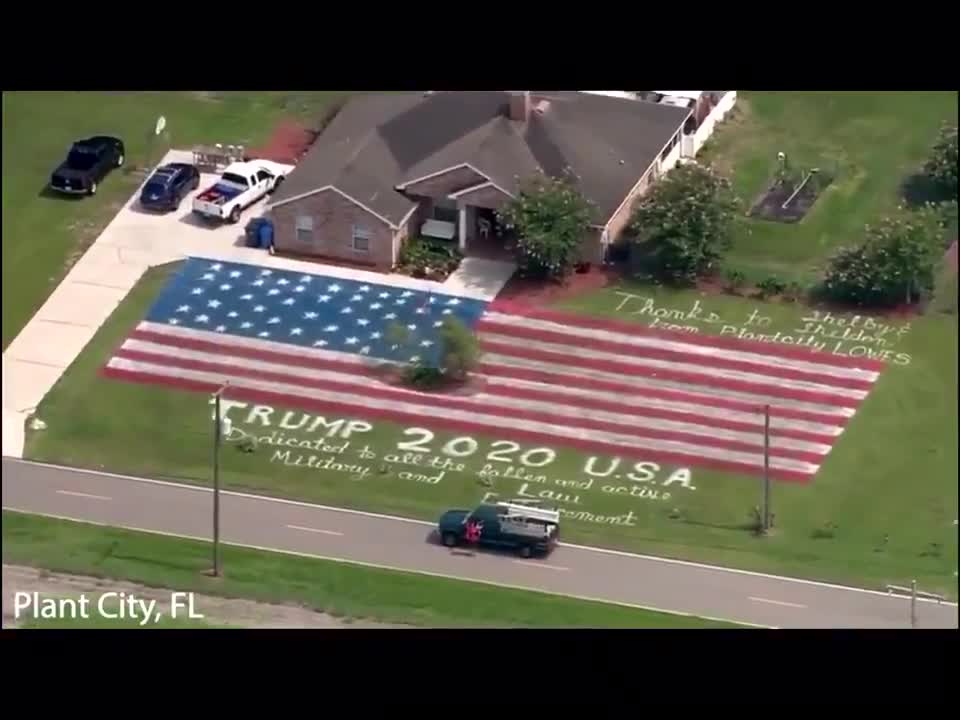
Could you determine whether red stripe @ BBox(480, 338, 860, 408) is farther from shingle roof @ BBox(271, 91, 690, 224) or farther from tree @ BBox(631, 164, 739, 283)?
shingle roof @ BBox(271, 91, 690, 224)

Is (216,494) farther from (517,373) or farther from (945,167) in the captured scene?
(945,167)

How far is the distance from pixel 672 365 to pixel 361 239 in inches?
277

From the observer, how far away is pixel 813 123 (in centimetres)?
5747

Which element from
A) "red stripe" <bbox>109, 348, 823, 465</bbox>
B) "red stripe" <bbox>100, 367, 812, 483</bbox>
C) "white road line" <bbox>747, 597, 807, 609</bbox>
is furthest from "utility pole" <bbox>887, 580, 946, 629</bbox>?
"red stripe" <bbox>109, 348, 823, 465</bbox>

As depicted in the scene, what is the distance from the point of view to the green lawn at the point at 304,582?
137ft

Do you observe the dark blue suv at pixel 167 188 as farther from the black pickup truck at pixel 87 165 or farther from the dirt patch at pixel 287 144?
the dirt patch at pixel 287 144

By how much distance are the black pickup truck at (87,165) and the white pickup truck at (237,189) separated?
244cm

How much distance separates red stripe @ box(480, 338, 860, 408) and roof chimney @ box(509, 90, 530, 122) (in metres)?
6.03

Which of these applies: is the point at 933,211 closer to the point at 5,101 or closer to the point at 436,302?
the point at 436,302

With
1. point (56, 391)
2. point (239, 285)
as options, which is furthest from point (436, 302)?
point (56, 391)

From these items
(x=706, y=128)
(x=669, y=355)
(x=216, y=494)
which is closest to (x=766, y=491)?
(x=669, y=355)

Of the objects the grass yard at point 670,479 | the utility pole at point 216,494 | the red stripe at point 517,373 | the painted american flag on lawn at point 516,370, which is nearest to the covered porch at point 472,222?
the painted american flag on lawn at point 516,370

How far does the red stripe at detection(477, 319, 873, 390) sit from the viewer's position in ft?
159

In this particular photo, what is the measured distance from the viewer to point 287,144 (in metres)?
56.1
